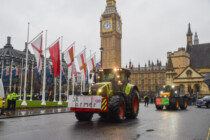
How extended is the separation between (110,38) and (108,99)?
9730 cm

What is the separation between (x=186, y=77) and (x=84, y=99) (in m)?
49.2

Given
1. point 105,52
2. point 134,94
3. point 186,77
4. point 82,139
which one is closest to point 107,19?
point 105,52

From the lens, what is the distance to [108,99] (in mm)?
10773

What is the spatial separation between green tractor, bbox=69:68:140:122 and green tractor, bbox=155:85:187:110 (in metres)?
9.19

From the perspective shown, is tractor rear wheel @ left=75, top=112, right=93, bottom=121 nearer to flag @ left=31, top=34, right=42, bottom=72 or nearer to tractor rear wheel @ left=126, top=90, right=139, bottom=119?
tractor rear wheel @ left=126, top=90, right=139, bottom=119

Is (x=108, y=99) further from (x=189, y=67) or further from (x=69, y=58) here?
(x=189, y=67)

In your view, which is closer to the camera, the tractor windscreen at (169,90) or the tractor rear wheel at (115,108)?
the tractor rear wheel at (115,108)

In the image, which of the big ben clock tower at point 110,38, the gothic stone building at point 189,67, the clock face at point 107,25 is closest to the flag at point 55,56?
the gothic stone building at point 189,67

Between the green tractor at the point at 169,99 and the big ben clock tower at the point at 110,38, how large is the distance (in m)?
80.7

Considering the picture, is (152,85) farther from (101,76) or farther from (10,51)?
(101,76)

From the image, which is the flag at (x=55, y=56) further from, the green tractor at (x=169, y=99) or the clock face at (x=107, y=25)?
the clock face at (x=107, y=25)

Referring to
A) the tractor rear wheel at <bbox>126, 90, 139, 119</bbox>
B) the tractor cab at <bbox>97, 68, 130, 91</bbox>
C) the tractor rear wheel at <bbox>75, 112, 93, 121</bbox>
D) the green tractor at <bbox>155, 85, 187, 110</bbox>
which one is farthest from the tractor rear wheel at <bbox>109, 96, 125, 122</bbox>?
the green tractor at <bbox>155, 85, 187, 110</bbox>

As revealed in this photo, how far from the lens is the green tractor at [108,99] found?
10531 millimetres

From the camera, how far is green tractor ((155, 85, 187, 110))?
21797 mm
